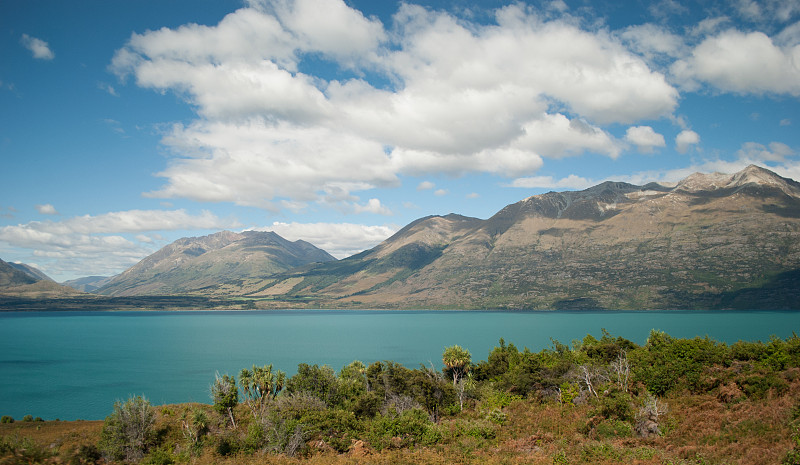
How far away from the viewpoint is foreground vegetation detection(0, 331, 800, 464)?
32.8 meters

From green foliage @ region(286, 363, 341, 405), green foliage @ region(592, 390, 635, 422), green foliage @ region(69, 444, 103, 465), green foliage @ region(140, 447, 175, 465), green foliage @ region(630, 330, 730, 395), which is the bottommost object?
green foliage @ region(69, 444, 103, 465)

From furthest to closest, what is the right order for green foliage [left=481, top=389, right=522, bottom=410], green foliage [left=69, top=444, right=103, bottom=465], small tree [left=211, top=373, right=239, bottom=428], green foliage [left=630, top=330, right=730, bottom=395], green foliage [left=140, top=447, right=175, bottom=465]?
green foliage [left=481, top=389, right=522, bottom=410] < small tree [left=211, top=373, right=239, bottom=428] < green foliage [left=630, top=330, right=730, bottom=395] < green foliage [left=69, top=444, right=103, bottom=465] < green foliage [left=140, top=447, right=175, bottom=465]

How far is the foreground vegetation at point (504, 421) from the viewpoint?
32781 mm

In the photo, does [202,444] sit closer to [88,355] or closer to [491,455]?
[491,455]

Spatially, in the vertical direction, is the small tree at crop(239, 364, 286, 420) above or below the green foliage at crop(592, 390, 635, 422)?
below

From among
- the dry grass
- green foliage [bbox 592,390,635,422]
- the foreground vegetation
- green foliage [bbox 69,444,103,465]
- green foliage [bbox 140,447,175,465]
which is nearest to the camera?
the dry grass

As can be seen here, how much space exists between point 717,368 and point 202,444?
56.8 m

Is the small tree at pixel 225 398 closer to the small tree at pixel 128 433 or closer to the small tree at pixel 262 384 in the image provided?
the small tree at pixel 262 384

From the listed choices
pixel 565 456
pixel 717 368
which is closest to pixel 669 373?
pixel 717 368

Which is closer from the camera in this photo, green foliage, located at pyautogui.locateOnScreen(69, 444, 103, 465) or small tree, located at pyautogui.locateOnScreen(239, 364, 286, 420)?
green foliage, located at pyautogui.locateOnScreen(69, 444, 103, 465)

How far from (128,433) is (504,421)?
42.2 meters

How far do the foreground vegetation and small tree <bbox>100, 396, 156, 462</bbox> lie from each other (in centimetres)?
12

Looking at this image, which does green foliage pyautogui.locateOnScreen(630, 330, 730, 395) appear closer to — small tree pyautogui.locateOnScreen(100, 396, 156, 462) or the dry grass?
the dry grass

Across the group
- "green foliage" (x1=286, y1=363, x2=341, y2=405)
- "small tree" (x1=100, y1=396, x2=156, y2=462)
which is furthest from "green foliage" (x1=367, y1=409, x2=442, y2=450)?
"small tree" (x1=100, y1=396, x2=156, y2=462)
